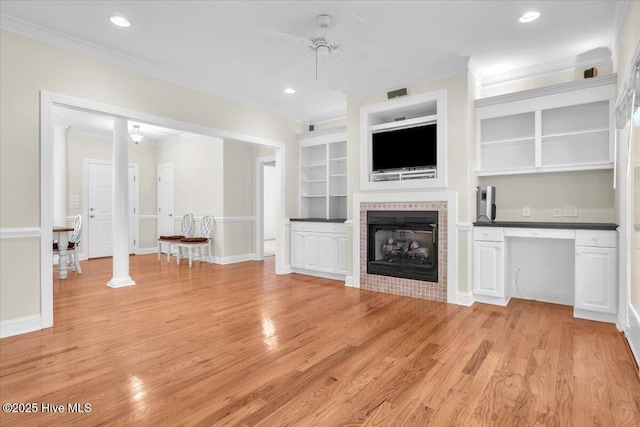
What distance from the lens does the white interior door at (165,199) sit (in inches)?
333

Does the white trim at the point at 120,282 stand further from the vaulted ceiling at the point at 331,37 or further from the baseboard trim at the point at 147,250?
the baseboard trim at the point at 147,250

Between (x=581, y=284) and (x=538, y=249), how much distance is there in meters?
0.79

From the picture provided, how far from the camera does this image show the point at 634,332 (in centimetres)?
247

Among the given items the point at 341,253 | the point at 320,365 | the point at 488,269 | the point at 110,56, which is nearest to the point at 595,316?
the point at 488,269

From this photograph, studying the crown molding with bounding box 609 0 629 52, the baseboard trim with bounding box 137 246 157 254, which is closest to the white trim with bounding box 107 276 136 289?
the baseboard trim with bounding box 137 246 157 254

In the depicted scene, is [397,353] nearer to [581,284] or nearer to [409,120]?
[581,284]

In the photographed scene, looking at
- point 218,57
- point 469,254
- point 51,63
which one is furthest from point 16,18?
point 469,254

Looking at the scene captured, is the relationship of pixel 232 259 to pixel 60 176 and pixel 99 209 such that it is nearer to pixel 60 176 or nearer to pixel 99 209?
pixel 99 209

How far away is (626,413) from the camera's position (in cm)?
186

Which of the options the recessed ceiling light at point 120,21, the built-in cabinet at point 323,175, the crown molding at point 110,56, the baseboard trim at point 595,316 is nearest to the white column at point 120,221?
the crown molding at point 110,56

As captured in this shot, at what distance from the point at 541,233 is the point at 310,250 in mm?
3297

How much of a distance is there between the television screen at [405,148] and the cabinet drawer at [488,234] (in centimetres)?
98

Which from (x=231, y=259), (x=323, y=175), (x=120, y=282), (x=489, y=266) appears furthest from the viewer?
(x=231, y=259)

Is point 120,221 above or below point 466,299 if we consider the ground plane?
above
